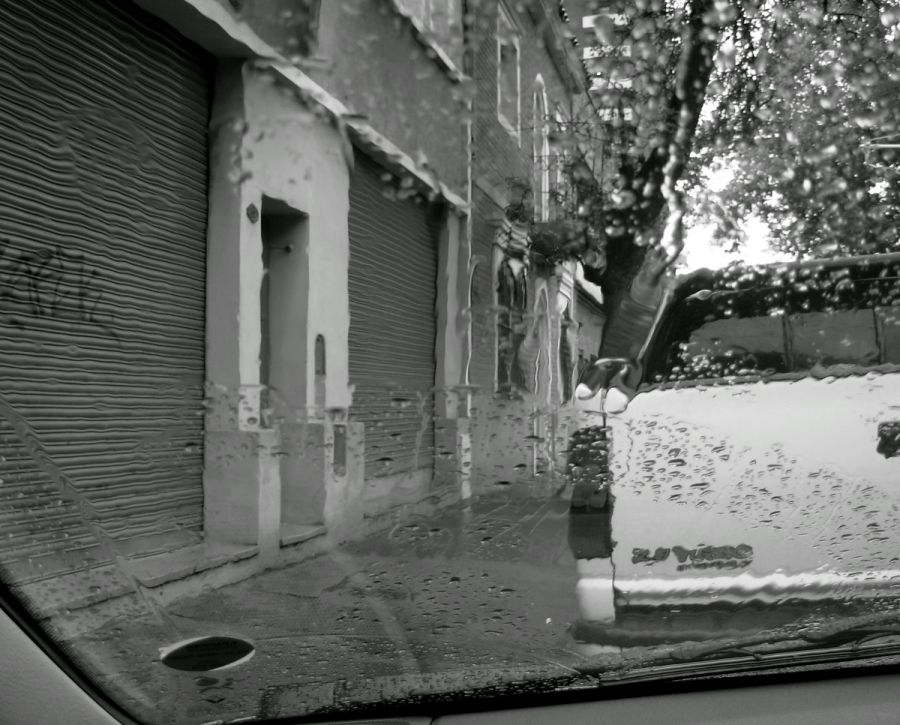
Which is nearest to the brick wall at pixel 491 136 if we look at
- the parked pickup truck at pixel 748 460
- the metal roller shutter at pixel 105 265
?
the parked pickup truck at pixel 748 460

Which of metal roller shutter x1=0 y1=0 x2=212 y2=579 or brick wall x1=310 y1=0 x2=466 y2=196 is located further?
brick wall x1=310 y1=0 x2=466 y2=196

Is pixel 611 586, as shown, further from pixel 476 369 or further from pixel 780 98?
pixel 780 98

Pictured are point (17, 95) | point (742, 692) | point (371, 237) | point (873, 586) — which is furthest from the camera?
point (371, 237)

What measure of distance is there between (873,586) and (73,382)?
2.21 meters

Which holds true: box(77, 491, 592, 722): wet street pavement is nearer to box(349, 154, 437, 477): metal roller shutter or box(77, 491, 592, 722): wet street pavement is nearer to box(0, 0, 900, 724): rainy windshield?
box(0, 0, 900, 724): rainy windshield

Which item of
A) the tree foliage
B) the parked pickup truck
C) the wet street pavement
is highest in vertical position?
the tree foliage

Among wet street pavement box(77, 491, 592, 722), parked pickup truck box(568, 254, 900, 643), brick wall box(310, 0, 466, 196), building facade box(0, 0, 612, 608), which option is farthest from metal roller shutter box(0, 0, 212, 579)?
parked pickup truck box(568, 254, 900, 643)

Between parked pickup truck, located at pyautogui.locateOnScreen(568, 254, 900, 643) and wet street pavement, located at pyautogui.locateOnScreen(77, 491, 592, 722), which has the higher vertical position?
parked pickup truck, located at pyautogui.locateOnScreen(568, 254, 900, 643)

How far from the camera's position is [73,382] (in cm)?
270

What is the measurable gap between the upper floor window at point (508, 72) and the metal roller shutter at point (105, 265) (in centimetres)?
86

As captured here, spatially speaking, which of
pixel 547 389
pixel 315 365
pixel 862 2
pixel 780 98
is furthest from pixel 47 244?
pixel 862 2

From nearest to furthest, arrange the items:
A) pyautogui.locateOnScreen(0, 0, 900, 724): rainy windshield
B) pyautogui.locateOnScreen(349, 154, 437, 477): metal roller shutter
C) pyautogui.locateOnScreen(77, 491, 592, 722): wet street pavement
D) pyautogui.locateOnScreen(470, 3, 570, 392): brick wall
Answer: pyautogui.locateOnScreen(77, 491, 592, 722): wet street pavement
pyautogui.locateOnScreen(0, 0, 900, 724): rainy windshield
pyautogui.locateOnScreen(470, 3, 570, 392): brick wall
pyautogui.locateOnScreen(349, 154, 437, 477): metal roller shutter

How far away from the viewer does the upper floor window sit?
2715 mm

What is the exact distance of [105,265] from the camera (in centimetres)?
278
